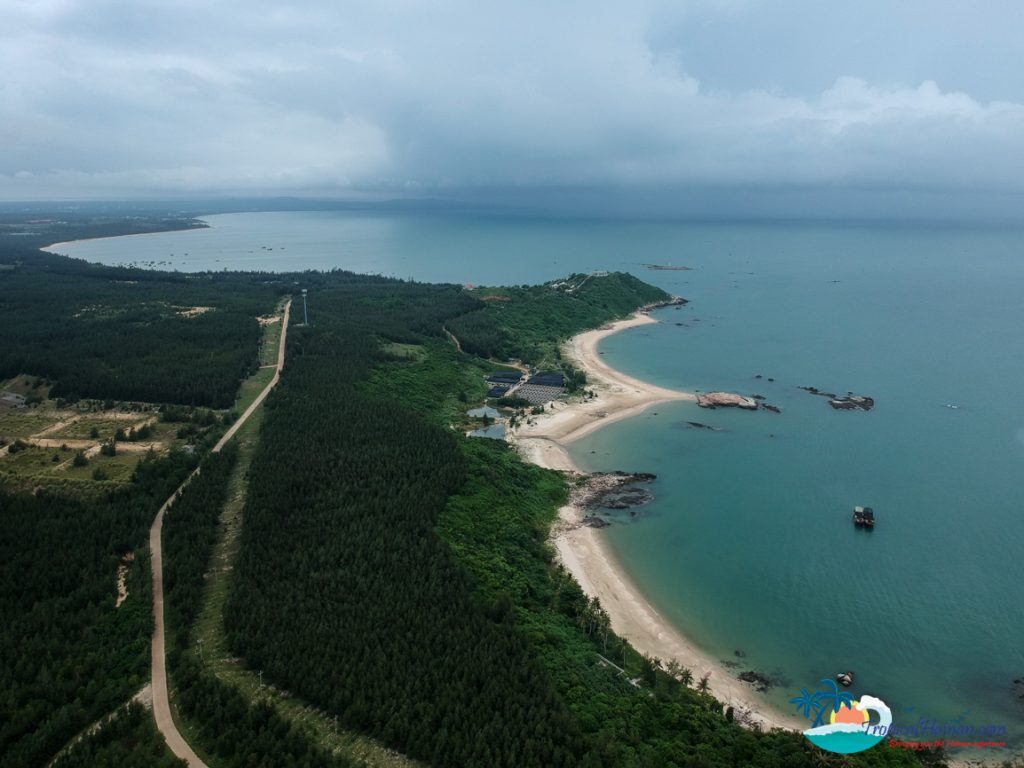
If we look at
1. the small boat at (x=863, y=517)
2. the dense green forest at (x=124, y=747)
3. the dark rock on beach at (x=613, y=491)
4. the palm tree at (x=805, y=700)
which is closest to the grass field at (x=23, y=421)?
the dense green forest at (x=124, y=747)

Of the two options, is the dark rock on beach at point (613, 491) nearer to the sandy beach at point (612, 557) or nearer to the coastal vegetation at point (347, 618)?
the sandy beach at point (612, 557)

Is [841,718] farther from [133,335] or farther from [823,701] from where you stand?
[133,335]

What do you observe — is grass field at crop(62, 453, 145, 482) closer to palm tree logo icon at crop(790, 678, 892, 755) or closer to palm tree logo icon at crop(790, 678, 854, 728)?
palm tree logo icon at crop(790, 678, 854, 728)

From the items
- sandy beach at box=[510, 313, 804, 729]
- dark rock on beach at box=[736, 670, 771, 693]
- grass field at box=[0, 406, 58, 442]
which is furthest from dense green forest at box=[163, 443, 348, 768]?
grass field at box=[0, 406, 58, 442]

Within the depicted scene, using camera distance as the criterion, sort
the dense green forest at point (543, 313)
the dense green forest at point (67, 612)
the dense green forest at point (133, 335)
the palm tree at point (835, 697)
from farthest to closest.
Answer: the dense green forest at point (543, 313)
the dense green forest at point (133, 335)
the palm tree at point (835, 697)
the dense green forest at point (67, 612)

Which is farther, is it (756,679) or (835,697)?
(756,679)

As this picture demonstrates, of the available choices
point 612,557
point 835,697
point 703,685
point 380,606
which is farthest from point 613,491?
point 380,606
